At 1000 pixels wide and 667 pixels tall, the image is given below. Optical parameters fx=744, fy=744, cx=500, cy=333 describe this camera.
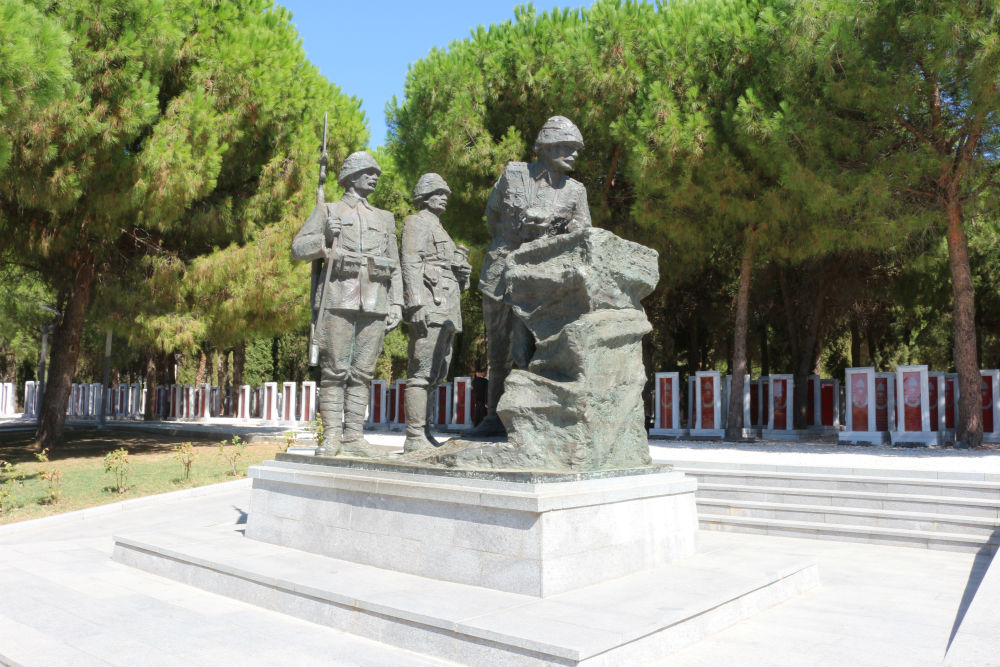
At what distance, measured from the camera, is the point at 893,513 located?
643cm

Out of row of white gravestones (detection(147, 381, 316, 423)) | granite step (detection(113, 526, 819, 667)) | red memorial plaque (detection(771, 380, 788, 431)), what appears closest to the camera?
granite step (detection(113, 526, 819, 667))

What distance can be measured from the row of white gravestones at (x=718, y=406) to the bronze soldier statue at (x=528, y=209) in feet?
33.7

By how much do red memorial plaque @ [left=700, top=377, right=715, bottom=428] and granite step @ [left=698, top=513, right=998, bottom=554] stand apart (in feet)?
27.5

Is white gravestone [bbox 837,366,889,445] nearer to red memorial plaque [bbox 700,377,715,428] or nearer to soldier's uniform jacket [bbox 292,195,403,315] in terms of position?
red memorial plaque [bbox 700,377,715,428]

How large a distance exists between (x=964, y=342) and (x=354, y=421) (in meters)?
10.4

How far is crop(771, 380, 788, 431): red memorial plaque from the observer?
50.9 ft

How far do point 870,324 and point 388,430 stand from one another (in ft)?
46.4

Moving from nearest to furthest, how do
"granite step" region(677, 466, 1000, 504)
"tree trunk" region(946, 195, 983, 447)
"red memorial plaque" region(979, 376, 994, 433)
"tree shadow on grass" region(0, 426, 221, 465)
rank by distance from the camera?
"granite step" region(677, 466, 1000, 504) < "tree trunk" region(946, 195, 983, 447) < "tree shadow on grass" region(0, 426, 221, 465) < "red memorial plaque" region(979, 376, 994, 433)

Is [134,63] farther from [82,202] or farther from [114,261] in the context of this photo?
[114,261]

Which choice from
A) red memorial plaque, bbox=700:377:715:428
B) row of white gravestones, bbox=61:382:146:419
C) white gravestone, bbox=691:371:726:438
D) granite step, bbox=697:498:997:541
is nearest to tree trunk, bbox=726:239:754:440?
white gravestone, bbox=691:371:726:438

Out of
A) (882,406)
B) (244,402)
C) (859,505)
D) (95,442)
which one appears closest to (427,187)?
(859,505)

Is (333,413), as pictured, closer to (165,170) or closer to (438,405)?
(165,170)

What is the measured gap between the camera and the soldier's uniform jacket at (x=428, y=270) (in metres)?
6.12

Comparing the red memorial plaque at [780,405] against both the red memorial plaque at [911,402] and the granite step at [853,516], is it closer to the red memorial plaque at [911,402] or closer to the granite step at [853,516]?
the red memorial plaque at [911,402]
